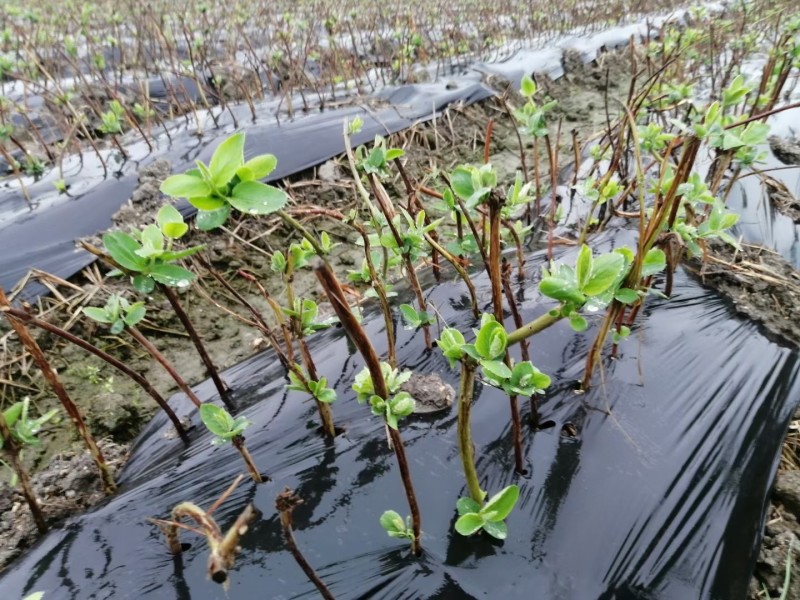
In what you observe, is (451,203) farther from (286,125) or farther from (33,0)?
(33,0)

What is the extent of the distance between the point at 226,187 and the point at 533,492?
834 millimetres

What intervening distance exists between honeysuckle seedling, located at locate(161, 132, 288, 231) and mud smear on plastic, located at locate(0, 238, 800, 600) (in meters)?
0.69

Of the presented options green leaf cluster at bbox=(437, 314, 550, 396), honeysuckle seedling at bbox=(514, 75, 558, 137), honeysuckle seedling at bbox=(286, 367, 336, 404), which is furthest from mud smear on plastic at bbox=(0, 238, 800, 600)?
honeysuckle seedling at bbox=(514, 75, 558, 137)

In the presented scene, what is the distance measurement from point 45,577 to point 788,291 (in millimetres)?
2260

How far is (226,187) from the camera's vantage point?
2.12 feet

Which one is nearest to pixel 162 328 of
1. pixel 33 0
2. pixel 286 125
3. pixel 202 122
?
pixel 286 125

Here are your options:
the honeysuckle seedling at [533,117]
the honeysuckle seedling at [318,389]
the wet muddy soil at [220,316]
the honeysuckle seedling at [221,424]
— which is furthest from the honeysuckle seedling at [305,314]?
the honeysuckle seedling at [533,117]

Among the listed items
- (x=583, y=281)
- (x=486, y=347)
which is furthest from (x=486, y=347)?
(x=583, y=281)

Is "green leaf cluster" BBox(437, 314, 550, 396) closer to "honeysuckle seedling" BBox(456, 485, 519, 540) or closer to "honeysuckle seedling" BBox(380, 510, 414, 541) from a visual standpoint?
"honeysuckle seedling" BBox(456, 485, 519, 540)

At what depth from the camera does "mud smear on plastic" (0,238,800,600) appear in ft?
2.98

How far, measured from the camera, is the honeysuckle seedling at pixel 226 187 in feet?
2.06

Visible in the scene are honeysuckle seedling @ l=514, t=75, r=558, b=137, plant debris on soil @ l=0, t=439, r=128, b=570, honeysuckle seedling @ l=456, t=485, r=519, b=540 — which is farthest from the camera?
honeysuckle seedling @ l=514, t=75, r=558, b=137

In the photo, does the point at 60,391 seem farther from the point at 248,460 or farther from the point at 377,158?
the point at 377,158

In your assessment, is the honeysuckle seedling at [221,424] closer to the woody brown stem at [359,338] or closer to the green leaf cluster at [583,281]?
the woody brown stem at [359,338]
